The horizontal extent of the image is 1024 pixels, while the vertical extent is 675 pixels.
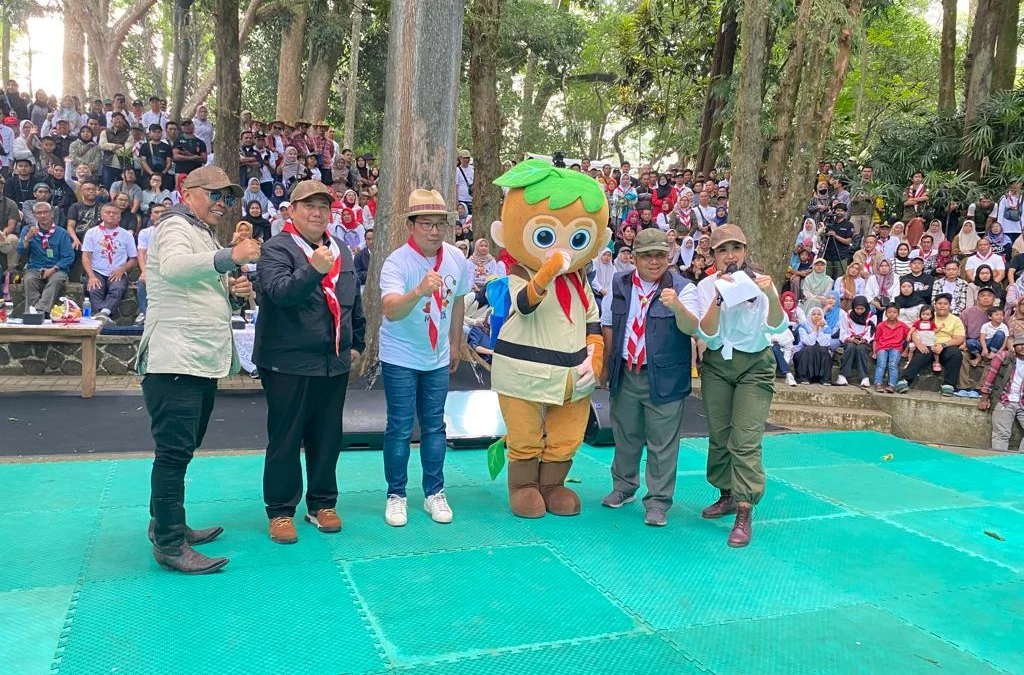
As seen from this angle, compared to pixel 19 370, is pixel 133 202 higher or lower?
higher

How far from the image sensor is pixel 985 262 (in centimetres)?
1206

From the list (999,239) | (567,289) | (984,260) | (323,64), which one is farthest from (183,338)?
(323,64)

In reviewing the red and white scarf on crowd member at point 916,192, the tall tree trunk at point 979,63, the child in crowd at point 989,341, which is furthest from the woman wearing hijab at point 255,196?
the tall tree trunk at point 979,63

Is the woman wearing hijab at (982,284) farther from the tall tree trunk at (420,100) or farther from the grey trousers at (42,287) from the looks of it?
the grey trousers at (42,287)

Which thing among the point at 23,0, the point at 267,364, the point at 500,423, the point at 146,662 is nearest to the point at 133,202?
the point at 500,423

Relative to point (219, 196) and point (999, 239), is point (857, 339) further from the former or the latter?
point (219, 196)

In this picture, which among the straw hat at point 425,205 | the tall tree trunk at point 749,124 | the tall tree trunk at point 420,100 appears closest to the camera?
the straw hat at point 425,205

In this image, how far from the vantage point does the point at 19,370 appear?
356 inches

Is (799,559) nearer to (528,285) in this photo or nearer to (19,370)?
(528,285)

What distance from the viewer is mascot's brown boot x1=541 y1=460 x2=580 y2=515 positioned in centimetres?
482

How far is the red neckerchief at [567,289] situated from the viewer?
461 cm

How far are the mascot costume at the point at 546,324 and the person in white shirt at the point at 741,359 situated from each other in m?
0.67

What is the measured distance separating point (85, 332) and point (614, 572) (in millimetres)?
6235

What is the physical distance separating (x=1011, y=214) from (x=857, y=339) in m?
5.56
